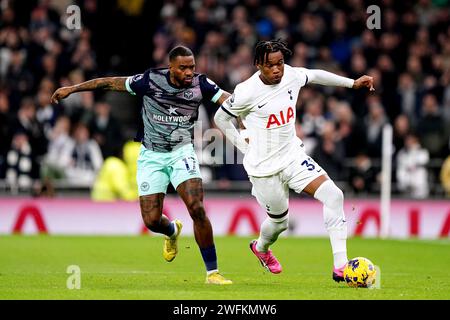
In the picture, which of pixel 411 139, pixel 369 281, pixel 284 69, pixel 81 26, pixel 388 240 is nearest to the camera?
pixel 369 281

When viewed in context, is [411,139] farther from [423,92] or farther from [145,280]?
[145,280]

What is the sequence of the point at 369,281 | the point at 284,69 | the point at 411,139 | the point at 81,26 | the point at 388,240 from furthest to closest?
the point at 81,26 < the point at 411,139 < the point at 388,240 < the point at 284,69 < the point at 369,281

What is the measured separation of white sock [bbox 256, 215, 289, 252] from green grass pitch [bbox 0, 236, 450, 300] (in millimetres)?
399

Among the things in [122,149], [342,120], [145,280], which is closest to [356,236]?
[342,120]

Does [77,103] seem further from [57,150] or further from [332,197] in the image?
[332,197]

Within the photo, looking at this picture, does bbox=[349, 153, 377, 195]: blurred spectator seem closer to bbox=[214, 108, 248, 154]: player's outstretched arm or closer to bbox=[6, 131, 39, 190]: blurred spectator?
bbox=[6, 131, 39, 190]: blurred spectator

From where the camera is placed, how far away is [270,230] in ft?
42.2

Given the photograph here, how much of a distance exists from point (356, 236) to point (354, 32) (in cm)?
588

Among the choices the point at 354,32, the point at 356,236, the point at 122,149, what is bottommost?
the point at 356,236

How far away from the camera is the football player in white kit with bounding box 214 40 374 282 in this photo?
12.0 m

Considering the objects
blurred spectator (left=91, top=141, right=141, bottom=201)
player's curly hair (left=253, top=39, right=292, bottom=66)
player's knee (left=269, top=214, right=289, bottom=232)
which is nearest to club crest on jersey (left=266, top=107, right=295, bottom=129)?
player's curly hair (left=253, top=39, right=292, bottom=66)

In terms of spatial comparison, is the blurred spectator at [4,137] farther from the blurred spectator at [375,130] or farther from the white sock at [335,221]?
the white sock at [335,221]

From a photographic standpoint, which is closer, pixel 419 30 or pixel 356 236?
pixel 356 236

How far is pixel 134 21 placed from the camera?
27.0 metres
